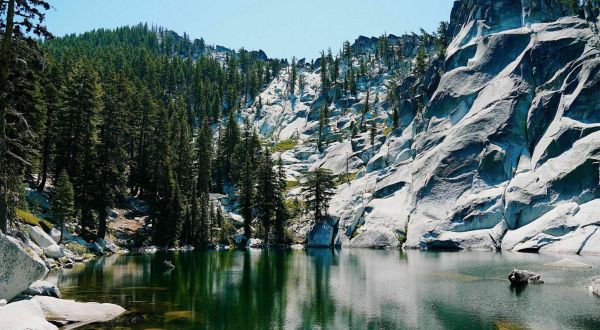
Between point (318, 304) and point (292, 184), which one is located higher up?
point (292, 184)

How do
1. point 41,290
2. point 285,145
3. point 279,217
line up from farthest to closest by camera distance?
point 285,145 → point 279,217 → point 41,290

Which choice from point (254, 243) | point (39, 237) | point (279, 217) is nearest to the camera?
point (39, 237)

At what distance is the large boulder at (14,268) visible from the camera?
26.2 meters

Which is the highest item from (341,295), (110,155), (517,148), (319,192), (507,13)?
(507,13)

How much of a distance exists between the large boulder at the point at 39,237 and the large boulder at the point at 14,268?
29.7m

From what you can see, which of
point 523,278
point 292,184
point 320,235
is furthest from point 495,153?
point 292,184

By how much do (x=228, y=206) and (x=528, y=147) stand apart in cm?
7007

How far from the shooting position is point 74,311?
29.4m

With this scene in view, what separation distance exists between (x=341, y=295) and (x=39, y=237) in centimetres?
3706

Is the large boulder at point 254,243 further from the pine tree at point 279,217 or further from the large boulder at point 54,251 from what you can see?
the large boulder at point 54,251

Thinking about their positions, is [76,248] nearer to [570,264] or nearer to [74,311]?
[74,311]

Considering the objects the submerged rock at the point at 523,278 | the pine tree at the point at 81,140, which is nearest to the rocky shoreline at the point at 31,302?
the submerged rock at the point at 523,278

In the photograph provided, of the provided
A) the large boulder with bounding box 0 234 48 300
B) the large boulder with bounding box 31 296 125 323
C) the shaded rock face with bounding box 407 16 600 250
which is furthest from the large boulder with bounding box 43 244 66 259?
the shaded rock face with bounding box 407 16 600 250

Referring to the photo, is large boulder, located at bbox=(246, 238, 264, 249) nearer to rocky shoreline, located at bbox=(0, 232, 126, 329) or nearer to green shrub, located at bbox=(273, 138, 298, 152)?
rocky shoreline, located at bbox=(0, 232, 126, 329)
